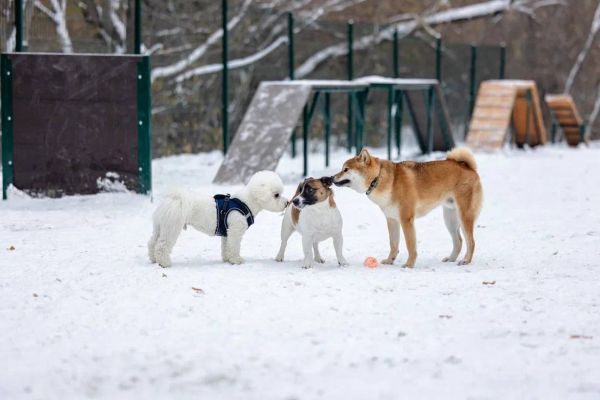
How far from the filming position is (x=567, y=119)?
2091 centimetres

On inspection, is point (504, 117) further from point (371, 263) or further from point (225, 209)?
point (225, 209)

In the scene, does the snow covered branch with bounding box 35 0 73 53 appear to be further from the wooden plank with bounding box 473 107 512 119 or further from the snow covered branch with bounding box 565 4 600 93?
the snow covered branch with bounding box 565 4 600 93

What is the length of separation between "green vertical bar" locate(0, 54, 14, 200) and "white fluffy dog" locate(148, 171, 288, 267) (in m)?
4.13

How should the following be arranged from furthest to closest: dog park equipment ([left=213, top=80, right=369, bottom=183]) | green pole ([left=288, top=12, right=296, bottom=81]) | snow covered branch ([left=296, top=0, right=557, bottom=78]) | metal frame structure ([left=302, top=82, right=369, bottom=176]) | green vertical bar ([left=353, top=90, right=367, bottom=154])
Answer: snow covered branch ([left=296, top=0, right=557, bottom=78]) → green pole ([left=288, top=12, right=296, bottom=81]) → green vertical bar ([left=353, top=90, right=367, bottom=154]) → metal frame structure ([left=302, top=82, right=369, bottom=176]) → dog park equipment ([left=213, top=80, right=369, bottom=183])

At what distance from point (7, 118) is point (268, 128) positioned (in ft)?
10.9

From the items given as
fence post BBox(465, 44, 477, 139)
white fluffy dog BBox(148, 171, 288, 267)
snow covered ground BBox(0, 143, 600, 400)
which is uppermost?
fence post BBox(465, 44, 477, 139)

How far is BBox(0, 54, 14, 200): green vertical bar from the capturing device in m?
10.8

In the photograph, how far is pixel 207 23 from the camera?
1622cm

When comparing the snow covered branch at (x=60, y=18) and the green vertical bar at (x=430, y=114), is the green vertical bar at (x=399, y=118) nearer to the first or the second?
the green vertical bar at (x=430, y=114)

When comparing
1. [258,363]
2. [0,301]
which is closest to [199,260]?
[0,301]

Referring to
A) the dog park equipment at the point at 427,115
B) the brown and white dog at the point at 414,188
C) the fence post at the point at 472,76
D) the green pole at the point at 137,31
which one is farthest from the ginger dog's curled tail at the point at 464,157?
the fence post at the point at 472,76

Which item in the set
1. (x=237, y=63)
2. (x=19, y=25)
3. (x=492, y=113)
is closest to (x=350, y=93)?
(x=237, y=63)

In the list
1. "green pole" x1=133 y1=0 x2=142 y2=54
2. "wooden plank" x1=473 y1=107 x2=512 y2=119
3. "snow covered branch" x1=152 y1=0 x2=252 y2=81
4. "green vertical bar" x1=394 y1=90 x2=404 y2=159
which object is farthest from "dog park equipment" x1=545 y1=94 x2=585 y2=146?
"green pole" x1=133 y1=0 x2=142 y2=54

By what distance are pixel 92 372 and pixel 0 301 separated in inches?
68.0
